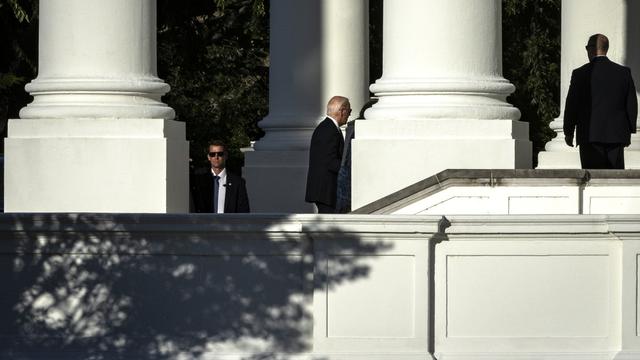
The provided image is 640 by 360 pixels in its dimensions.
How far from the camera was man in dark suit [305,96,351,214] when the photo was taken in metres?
36.9

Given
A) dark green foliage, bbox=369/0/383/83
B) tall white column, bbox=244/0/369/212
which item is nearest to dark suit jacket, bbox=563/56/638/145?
tall white column, bbox=244/0/369/212

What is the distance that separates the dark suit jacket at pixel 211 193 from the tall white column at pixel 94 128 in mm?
933

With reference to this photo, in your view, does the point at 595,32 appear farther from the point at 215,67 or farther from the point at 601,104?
the point at 215,67

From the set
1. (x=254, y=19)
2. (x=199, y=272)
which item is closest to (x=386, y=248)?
(x=199, y=272)

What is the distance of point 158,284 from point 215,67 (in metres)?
64.0

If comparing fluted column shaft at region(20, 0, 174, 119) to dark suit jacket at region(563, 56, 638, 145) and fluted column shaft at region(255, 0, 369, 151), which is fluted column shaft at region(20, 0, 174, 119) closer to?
dark suit jacket at region(563, 56, 638, 145)

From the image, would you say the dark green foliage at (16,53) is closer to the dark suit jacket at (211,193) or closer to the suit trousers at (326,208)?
the suit trousers at (326,208)

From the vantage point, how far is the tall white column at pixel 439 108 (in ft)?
113

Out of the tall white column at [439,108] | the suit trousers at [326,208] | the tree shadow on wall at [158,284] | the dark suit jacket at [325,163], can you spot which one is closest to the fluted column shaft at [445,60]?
the tall white column at [439,108]

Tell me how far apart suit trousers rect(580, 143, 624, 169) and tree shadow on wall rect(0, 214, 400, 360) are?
1139 cm

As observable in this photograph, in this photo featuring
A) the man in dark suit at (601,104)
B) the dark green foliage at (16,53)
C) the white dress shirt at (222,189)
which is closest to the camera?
the man in dark suit at (601,104)

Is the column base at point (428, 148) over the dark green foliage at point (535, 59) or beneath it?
beneath

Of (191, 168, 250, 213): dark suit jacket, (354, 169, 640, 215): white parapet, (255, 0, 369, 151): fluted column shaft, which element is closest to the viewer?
(354, 169, 640, 215): white parapet

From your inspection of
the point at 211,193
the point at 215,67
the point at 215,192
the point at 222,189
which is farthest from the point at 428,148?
the point at 215,67
